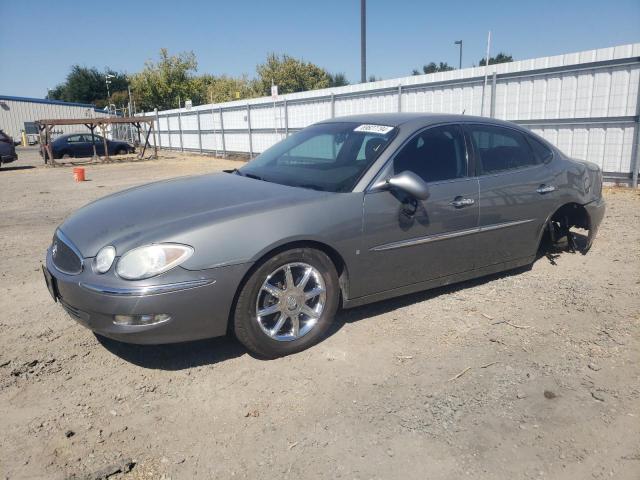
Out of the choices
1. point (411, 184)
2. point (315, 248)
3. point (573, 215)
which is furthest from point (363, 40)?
point (315, 248)

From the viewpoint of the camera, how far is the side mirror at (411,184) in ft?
11.3

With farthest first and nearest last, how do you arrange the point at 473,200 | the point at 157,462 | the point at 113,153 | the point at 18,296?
1. the point at 113,153
2. the point at 18,296
3. the point at 473,200
4. the point at 157,462

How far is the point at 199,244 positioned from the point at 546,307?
2.89 m

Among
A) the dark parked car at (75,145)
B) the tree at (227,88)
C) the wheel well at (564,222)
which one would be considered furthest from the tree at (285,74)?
the wheel well at (564,222)

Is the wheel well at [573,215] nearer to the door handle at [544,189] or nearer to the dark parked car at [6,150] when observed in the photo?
the door handle at [544,189]

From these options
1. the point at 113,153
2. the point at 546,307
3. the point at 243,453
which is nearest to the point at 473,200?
the point at 546,307

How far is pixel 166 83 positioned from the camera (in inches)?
1823

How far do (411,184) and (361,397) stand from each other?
145 centimetres

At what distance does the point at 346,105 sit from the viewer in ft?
53.3

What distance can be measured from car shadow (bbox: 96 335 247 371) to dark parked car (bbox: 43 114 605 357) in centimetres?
25

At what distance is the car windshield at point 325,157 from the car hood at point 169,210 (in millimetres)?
184

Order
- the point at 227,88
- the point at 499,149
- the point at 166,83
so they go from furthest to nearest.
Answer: the point at 227,88
the point at 166,83
the point at 499,149

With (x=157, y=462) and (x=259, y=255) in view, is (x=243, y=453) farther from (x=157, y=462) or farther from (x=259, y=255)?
(x=259, y=255)

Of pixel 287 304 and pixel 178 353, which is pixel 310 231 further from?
pixel 178 353
